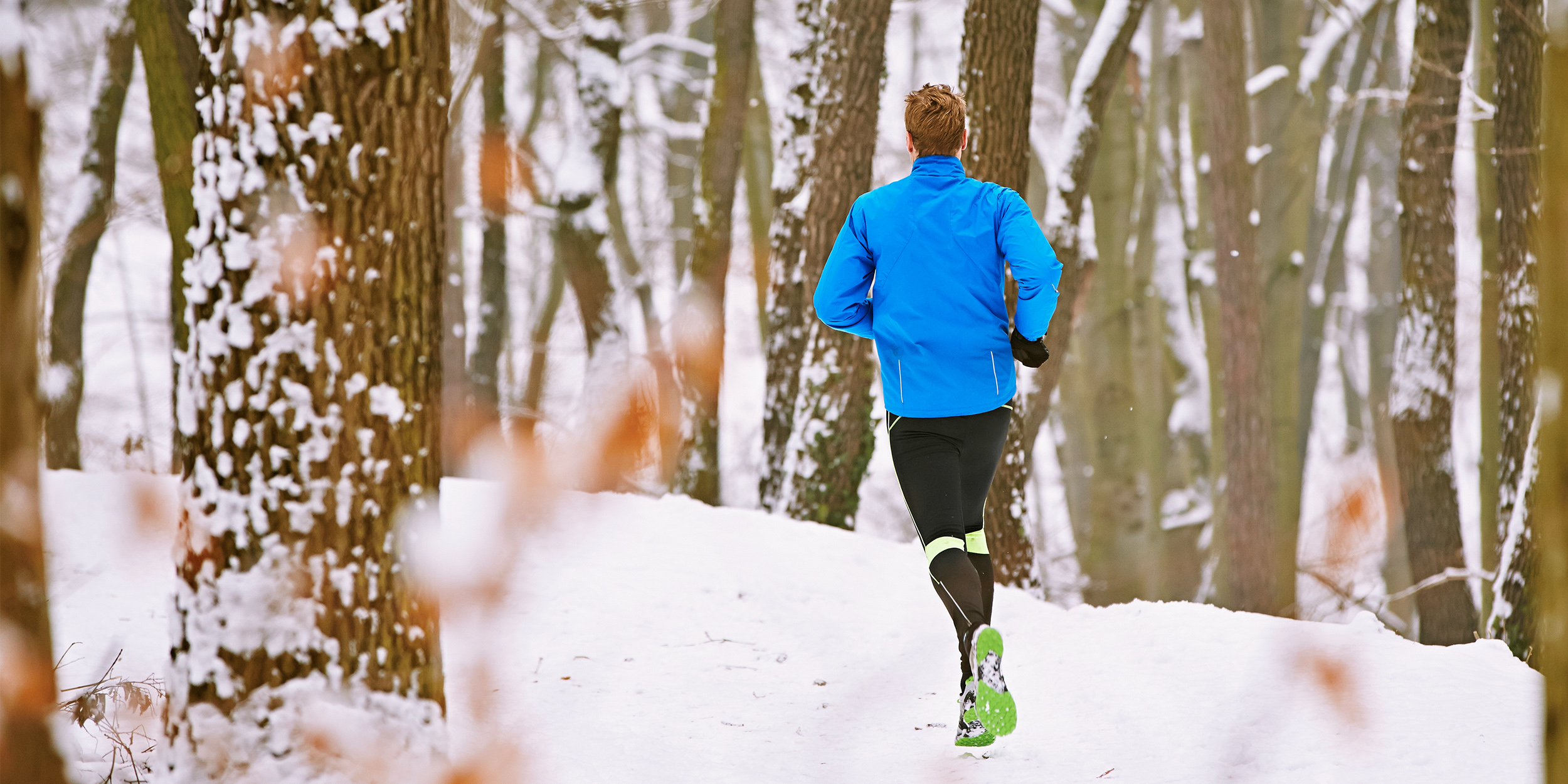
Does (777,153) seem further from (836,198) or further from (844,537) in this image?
(844,537)

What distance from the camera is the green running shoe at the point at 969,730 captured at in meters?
3.54

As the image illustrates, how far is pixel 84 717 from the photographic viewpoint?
3332mm

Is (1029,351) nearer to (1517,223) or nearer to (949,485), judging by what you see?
(949,485)

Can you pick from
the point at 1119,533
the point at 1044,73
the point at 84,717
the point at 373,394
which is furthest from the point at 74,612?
the point at 1044,73

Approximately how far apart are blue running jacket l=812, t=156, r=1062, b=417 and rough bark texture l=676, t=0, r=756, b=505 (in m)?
5.54

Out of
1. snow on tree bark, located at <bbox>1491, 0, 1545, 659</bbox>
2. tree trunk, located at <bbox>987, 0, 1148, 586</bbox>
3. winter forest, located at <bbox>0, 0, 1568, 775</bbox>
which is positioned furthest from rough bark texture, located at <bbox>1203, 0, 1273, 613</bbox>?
snow on tree bark, located at <bbox>1491, 0, 1545, 659</bbox>

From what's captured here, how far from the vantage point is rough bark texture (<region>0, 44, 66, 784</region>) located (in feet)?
6.41

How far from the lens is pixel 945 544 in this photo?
11.2 ft

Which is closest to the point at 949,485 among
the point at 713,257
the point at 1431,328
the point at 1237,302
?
the point at 713,257

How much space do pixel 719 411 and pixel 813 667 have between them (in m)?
4.52

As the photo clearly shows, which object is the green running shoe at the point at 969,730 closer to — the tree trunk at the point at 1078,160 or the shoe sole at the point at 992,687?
the shoe sole at the point at 992,687

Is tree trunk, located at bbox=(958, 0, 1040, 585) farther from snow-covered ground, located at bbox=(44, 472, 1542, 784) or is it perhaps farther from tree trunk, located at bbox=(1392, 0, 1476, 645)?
tree trunk, located at bbox=(1392, 0, 1476, 645)

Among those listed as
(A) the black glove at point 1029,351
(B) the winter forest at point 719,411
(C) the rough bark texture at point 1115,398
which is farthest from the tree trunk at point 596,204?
(A) the black glove at point 1029,351

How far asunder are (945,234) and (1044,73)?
1482 centimetres
